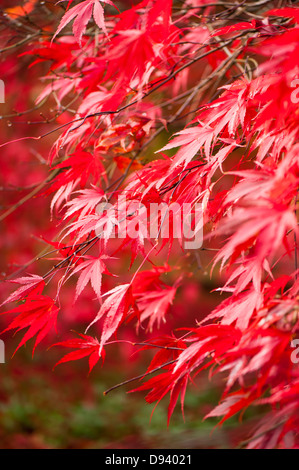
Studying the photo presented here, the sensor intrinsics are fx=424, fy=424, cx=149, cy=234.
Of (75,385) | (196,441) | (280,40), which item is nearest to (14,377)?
(75,385)

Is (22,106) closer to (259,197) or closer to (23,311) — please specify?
(23,311)

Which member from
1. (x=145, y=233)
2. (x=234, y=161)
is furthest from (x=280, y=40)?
(x=234, y=161)

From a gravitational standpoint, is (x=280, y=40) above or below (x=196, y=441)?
above

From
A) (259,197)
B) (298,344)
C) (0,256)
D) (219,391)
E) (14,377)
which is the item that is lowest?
(219,391)

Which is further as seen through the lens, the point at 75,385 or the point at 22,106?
the point at 75,385

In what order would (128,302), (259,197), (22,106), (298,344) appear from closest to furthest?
(259,197)
(298,344)
(128,302)
(22,106)

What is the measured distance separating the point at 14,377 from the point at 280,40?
4.05m

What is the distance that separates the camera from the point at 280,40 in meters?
0.67

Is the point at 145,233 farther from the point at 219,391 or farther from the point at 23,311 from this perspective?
the point at 219,391

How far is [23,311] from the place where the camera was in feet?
3.56

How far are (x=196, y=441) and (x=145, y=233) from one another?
173cm

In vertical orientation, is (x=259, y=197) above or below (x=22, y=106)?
above
